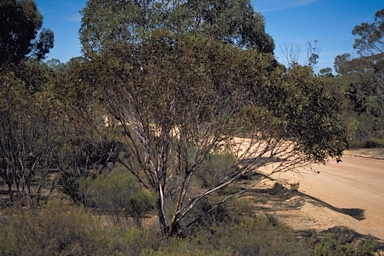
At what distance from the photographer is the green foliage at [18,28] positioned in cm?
2272

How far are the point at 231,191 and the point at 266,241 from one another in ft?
27.8

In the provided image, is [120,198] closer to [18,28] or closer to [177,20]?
[177,20]

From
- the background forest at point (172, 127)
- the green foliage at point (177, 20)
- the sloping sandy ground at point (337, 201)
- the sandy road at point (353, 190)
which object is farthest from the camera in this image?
the sandy road at point (353, 190)

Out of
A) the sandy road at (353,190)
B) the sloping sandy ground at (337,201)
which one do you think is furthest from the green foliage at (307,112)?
the sandy road at (353,190)

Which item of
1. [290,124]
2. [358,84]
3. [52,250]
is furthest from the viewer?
[358,84]

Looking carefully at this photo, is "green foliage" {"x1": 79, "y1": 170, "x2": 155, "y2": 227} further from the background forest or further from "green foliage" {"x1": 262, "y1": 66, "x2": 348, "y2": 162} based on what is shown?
"green foliage" {"x1": 262, "y1": 66, "x2": 348, "y2": 162}

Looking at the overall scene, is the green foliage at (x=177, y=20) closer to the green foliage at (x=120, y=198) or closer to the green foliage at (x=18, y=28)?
the green foliage at (x=120, y=198)

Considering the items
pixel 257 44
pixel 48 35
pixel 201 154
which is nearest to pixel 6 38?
pixel 48 35

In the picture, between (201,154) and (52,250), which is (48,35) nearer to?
(201,154)

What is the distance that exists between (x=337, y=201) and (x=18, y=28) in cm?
1755

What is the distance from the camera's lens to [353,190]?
19.1 meters

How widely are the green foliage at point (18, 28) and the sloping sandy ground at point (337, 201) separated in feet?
46.0

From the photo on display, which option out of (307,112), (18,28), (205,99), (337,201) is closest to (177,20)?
(205,99)

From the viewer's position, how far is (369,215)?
14664 mm
